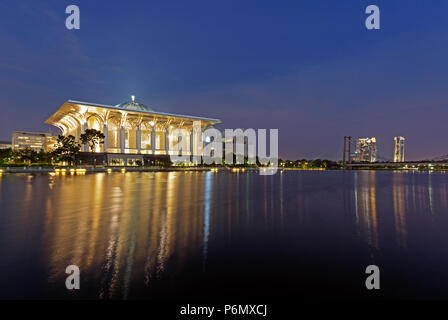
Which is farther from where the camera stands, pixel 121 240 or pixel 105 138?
pixel 105 138

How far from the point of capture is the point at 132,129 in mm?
98625

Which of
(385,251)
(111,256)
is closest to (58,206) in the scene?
(111,256)

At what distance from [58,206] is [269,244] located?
12217mm

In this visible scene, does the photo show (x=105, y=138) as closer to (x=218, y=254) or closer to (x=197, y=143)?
(x=197, y=143)

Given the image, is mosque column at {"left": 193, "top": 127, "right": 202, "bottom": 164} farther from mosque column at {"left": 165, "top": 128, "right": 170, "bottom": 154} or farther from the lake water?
the lake water

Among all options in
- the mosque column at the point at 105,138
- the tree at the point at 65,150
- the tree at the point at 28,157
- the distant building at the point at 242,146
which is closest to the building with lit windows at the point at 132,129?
the mosque column at the point at 105,138

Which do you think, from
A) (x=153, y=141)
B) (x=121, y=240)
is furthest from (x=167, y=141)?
(x=121, y=240)

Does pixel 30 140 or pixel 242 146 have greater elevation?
pixel 30 140

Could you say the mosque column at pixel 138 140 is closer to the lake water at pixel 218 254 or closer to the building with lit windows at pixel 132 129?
the building with lit windows at pixel 132 129

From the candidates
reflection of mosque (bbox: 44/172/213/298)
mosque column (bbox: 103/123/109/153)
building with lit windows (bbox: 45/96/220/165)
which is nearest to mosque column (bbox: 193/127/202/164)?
building with lit windows (bbox: 45/96/220/165)

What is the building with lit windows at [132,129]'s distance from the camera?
85.0 metres

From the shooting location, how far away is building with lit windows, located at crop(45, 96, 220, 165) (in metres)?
85.0

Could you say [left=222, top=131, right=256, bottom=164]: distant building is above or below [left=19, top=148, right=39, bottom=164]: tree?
above

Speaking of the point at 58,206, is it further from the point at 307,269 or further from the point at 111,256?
the point at 307,269
